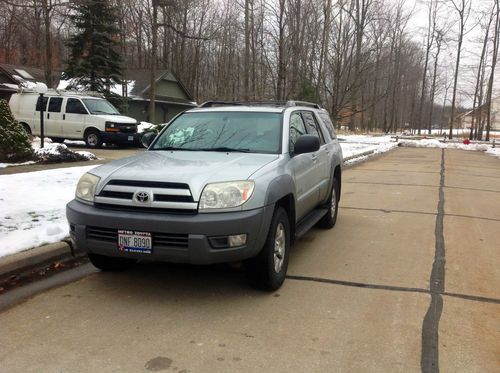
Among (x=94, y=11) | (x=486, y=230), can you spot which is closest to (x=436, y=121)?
(x=94, y=11)

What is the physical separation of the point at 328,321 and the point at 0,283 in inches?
121

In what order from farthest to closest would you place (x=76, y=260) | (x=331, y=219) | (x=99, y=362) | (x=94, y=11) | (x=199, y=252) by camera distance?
(x=94, y=11) < (x=331, y=219) < (x=76, y=260) < (x=199, y=252) < (x=99, y=362)

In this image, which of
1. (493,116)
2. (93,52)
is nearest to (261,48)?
(93,52)

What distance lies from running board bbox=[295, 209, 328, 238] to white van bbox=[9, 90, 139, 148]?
12647mm

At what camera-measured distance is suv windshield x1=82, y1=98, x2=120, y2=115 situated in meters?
18.3

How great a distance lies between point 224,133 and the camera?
5.55 m

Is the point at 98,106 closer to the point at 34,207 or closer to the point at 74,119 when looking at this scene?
the point at 74,119

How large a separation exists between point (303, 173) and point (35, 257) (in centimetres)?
301

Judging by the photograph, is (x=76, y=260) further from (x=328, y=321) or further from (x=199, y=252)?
(x=328, y=321)

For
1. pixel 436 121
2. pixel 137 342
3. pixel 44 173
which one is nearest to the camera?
pixel 137 342

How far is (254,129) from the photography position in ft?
18.3

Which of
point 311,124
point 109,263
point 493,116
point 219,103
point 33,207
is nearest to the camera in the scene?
point 109,263

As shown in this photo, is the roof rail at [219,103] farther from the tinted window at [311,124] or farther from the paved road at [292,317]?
the paved road at [292,317]

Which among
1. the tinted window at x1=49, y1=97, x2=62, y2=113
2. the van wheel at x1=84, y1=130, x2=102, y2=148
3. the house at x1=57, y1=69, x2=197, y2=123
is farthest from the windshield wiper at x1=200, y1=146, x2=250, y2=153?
the house at x1=57, y1=69, x2=197, y2=123
